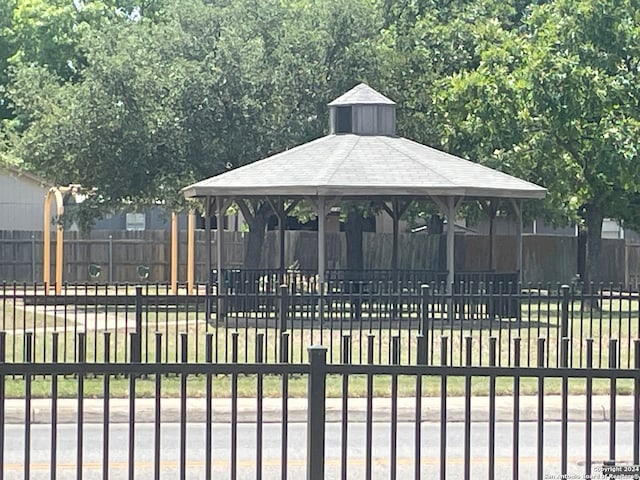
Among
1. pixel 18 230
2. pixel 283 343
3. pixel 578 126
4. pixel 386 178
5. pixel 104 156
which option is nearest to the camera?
pixel 283 343

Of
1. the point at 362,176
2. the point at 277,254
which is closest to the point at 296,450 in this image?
the point at 362,176

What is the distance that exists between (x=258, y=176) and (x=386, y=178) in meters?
2.45

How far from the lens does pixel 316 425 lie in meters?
6.66

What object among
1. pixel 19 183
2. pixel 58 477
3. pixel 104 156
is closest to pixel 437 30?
pixel 104 156

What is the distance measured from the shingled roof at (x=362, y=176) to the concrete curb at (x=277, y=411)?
11.3m

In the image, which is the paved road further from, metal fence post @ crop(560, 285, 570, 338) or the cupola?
the cupola

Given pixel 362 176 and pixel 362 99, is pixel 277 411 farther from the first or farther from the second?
pixel 362 99

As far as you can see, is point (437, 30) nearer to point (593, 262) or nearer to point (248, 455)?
point (593, 262)

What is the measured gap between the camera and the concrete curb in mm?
13070

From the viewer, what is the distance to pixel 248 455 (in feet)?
36.9

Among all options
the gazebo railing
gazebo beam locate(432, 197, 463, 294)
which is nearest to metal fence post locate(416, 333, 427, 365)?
the gazebo railing

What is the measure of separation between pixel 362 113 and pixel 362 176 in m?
3.41

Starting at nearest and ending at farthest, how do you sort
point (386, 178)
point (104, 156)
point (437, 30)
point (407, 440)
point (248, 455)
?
point (248, 455)
point (407, 440)
point (386, 178)
point (104, 156)
point (437, 30)

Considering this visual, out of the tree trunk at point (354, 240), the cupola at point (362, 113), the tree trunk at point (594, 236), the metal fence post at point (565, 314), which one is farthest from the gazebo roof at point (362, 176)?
the metal fence post at point (565, 314)
